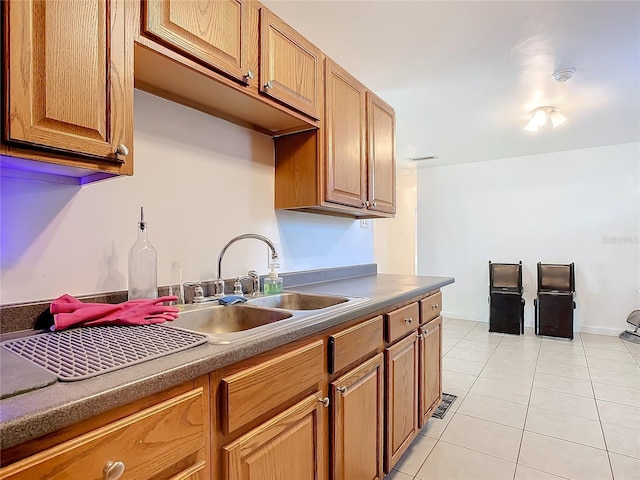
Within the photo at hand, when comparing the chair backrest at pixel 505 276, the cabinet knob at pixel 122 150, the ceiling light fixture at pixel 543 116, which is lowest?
the chair backrest at pixel 505 276

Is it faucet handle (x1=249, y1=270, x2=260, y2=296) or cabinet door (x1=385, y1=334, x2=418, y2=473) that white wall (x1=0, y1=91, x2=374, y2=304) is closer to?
faucet handle (x1=249, y1=270, x2=260, y2=296)

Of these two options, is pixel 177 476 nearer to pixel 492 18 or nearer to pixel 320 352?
pixel 320 352

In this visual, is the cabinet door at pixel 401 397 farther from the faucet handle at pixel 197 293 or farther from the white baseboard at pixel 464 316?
the white baseboard at pixel 464 316

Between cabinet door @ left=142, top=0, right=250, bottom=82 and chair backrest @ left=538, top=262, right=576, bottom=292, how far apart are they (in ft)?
14.0

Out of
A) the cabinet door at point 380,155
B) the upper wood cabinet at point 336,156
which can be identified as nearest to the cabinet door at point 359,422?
the upper wood cabinet at point 336,156

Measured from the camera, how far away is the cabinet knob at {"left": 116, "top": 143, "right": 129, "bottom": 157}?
3.10 ft

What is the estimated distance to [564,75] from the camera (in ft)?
7.53

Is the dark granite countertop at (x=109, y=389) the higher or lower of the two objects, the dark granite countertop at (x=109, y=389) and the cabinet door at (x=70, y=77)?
the lower

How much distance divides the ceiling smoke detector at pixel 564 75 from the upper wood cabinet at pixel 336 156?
1.18 meters

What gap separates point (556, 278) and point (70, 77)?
4796 mm

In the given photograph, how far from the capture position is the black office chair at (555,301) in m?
3.98

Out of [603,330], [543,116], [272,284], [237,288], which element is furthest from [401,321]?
[603,330]

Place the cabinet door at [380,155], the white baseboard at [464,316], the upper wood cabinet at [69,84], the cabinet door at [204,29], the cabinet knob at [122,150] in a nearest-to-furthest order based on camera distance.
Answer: the upper wood cabinet at [69,84] < the cabinet knob at [122,150] < the cabinet door at [204,29] < the cabinet door at [380,155] < the white baseboard at [464,316]

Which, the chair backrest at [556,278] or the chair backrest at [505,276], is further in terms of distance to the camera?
the chair backrest at [505,276]
